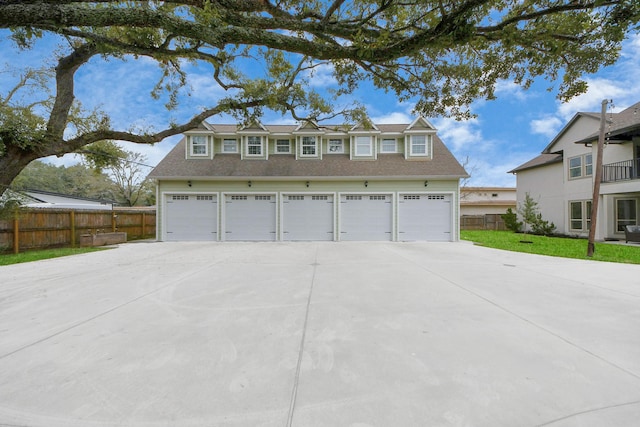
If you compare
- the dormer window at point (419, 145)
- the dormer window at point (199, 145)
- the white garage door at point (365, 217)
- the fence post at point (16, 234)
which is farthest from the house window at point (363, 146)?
the fence post at point (16, 234)

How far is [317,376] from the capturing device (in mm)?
2250

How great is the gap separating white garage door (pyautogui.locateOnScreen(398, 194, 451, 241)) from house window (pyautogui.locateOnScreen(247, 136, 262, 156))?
7929 mm

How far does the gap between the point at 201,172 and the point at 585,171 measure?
20.6 metres

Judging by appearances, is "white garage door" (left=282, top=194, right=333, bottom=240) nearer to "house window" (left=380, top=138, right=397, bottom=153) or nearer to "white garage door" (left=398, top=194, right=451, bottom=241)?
"white garage door" (left=398, top=194, right=451, bottom=241)

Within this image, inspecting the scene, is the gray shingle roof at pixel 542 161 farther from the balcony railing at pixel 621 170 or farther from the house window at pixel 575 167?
the balcony railing at pixel 621 170

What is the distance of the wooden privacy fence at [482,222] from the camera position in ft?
69.4

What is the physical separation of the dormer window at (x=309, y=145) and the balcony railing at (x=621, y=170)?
1528 cm

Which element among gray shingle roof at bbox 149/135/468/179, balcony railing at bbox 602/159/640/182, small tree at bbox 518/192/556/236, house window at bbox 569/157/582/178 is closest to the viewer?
gray shingle roof at bbox 149/135/468/179

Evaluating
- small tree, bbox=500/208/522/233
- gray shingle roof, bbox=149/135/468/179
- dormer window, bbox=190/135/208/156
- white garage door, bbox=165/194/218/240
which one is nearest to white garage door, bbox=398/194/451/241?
gray shingle roof, bbox=149/135/468/179

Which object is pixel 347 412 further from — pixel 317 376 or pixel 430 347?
pixel 430 347

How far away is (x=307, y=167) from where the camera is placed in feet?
43.3

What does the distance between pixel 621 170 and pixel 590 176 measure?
1.29 m

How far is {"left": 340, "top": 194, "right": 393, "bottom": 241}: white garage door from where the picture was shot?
509 inches

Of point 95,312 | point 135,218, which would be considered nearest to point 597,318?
point 95,312
